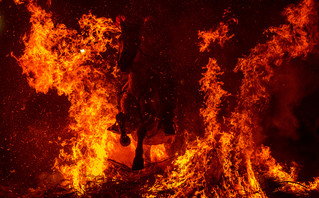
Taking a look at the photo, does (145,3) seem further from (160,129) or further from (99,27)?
(160,129)

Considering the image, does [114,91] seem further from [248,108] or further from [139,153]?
[248,108]

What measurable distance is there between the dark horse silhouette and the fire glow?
1.17 m

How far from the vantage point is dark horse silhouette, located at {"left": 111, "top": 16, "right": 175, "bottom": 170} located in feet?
14.8

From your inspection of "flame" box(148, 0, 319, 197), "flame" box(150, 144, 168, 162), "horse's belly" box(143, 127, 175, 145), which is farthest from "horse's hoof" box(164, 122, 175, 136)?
"flame" box(150, 144, 168, 162)

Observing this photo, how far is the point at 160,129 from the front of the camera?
4.86 m

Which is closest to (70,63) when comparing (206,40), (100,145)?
(100,145)

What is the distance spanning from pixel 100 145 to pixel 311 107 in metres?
5.28

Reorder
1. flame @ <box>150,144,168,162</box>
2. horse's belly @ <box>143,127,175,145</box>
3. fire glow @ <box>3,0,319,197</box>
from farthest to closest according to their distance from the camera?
flame @ <box>150,144,168,162</box> → fire glow @ <box>3,0,319,197</box> → horse's belly @ <box>143,127,175,145</box>

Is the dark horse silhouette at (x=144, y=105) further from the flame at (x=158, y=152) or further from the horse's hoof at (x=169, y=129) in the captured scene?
the flame at (x=158, y=152)

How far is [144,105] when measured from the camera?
15.9 feet

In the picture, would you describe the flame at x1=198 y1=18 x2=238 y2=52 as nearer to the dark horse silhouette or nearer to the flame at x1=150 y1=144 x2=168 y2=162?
the dark horse silhouette

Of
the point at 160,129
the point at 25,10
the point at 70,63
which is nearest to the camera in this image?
the point at 160,129

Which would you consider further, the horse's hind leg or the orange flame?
the orange flame

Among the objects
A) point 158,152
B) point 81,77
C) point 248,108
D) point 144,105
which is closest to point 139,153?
point 144,105
